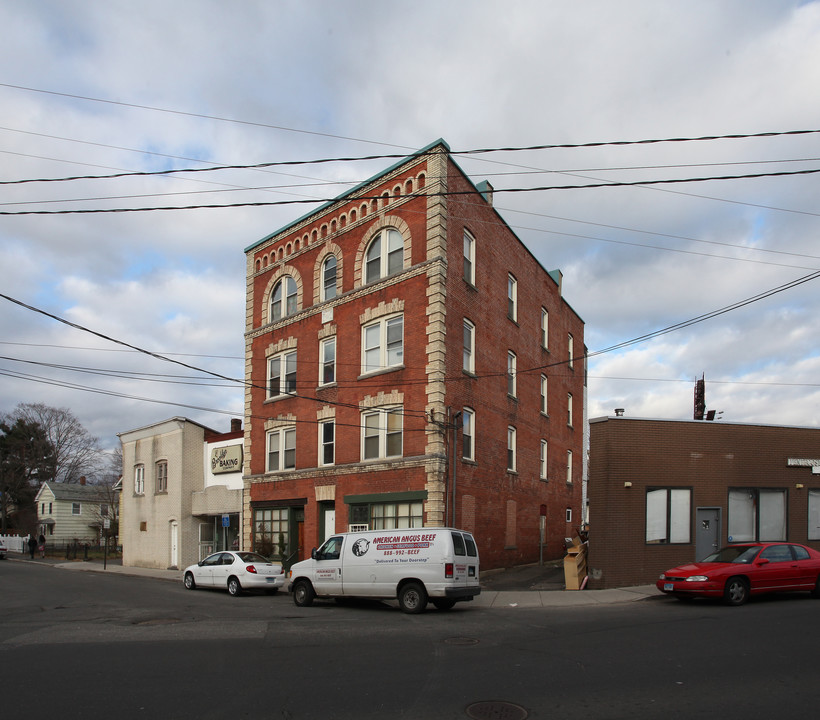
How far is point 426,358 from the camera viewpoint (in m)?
23.1

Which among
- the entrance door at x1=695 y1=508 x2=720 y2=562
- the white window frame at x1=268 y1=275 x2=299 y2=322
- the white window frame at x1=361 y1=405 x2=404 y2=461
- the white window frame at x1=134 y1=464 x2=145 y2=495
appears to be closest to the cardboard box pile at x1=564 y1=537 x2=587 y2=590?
the entrance door at x1=695 y1=508 x2=720 y2=562

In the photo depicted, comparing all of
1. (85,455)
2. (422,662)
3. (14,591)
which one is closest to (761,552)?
(422,662)

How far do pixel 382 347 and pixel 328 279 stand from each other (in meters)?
4.47

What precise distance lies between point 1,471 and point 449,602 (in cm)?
6499

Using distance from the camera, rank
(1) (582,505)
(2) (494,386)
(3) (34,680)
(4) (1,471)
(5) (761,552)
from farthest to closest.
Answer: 1. (4) (1,471)
2. (1) (582,505)
3. (2) (494,386)
4. (5) (761,552)
5. (3) (34,680)

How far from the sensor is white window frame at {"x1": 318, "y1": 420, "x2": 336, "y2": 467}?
85.3ft

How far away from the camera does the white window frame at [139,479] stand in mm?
37625

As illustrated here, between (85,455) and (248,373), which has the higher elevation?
(248,373)

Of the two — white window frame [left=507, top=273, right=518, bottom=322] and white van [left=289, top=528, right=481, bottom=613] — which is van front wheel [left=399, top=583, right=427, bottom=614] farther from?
white window frame [left=507, top=273, right=518, bottom=322]

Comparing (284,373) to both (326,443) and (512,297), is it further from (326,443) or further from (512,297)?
(512,297)

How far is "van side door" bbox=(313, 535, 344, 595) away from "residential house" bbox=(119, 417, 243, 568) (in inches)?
565

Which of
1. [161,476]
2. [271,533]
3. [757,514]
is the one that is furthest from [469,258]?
[161,476]

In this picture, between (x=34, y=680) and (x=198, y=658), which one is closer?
(x=34, y=680)

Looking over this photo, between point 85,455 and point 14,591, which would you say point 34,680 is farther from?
point 85,455
